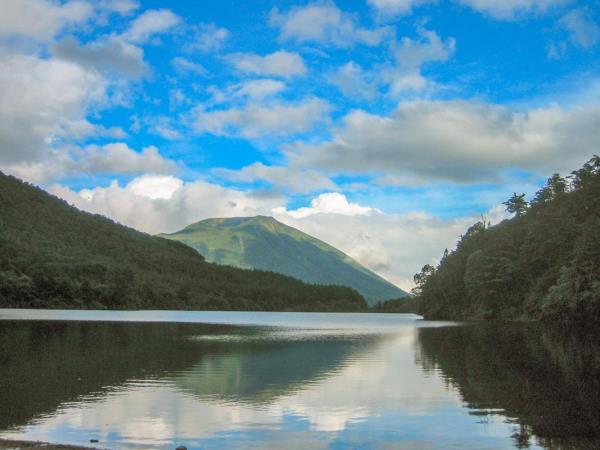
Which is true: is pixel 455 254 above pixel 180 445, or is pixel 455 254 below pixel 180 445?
above

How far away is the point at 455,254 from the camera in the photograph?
160500 millimetres

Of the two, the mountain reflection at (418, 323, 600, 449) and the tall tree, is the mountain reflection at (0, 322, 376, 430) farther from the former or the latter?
the tall tree

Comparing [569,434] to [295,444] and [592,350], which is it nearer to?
[295,444]

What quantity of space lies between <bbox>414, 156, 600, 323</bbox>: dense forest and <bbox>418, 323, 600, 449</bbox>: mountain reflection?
2595 cm

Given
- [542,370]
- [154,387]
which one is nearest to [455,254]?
[542,370]

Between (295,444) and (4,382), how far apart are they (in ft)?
56.4

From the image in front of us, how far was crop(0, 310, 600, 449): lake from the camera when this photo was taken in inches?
832

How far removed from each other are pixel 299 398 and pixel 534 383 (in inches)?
471

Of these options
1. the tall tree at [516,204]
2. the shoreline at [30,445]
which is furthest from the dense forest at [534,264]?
the shoreline at [30,445]

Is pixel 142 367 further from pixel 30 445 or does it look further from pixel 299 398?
pixel 30 445

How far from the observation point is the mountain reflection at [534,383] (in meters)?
22.0

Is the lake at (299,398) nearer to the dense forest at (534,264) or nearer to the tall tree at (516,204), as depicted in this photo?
the dense forest at (534,264)

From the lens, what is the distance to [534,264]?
387 ft

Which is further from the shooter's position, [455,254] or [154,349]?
[455,254]
